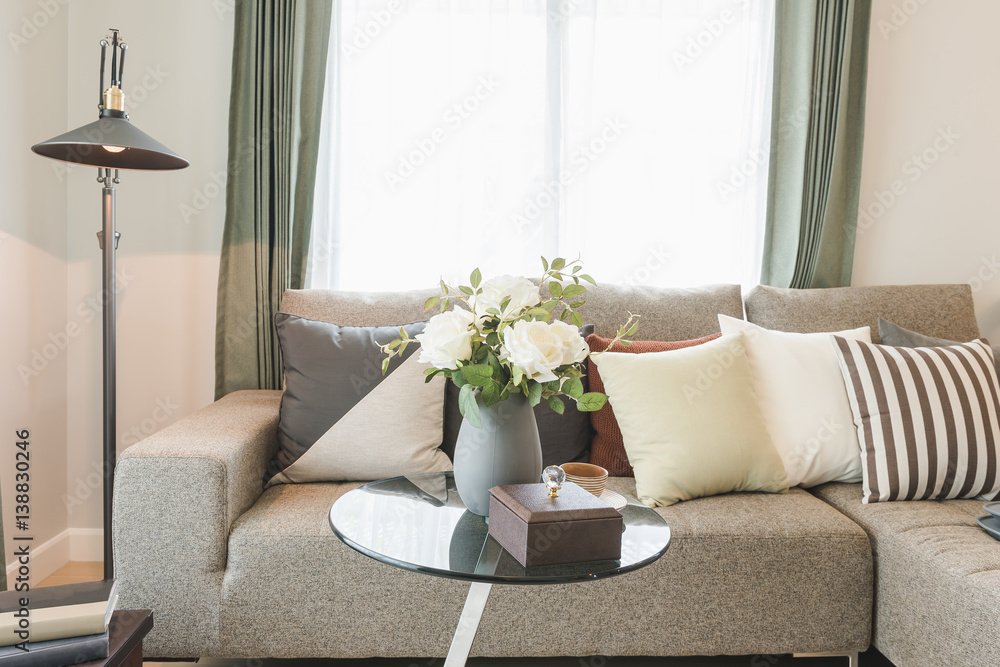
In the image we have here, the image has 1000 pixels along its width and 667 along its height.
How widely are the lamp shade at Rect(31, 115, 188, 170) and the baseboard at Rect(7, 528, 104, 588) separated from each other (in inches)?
48.1

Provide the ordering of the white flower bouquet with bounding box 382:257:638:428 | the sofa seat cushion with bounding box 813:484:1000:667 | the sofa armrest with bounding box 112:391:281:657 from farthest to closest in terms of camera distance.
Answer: the sofa armrest with bounding box 112:391:281:657 → the sofa seat cushion with bounding box 813:484:1000:667 → the white flower bouquet with bounding box 382:257:638:428

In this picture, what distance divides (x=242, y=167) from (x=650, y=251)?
1466mm

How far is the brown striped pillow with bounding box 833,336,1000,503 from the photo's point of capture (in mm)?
1715

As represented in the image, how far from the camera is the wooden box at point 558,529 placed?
1.01 m

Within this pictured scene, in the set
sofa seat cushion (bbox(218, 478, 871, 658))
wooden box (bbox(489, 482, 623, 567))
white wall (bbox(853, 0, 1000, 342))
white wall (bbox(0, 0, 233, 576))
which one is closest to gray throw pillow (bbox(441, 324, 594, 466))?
sofa seat cushion (bbox(218, 478, 871, 658))

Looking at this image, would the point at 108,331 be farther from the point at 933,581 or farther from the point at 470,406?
the point at 933,581

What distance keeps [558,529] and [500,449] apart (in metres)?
0.22

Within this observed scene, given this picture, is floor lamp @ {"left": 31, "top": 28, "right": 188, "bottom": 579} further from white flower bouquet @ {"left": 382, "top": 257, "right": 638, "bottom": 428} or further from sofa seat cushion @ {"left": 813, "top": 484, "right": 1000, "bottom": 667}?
sofa seat cushion @ {"left": 813, "top": 484, "right": 1000, "bottom": 667}

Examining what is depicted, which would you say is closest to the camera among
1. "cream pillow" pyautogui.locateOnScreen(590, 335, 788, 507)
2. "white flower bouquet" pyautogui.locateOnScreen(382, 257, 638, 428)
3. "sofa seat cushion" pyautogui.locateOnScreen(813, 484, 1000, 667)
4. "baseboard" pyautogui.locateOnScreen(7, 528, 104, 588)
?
"white flower bouquet" pyautogui.locateOnScreen(382, 257, 638, 428)

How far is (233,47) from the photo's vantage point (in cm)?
234

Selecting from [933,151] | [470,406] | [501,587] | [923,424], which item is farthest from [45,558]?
[933,151]

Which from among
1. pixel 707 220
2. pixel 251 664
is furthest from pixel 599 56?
pixel 251 664

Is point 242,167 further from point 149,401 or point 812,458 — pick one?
point 812,458

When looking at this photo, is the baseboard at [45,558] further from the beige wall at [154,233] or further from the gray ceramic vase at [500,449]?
the gray ceramic vase at [500,449]
